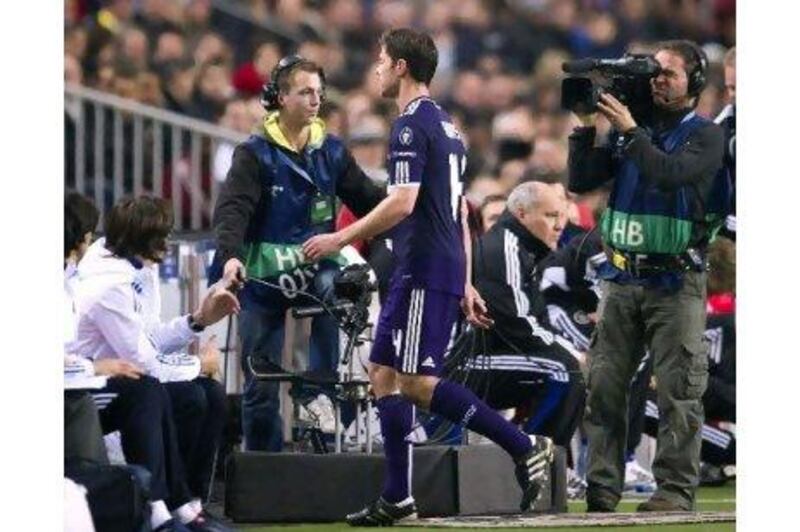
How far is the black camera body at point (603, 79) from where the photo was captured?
30.8 feet

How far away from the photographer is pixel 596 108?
937cm

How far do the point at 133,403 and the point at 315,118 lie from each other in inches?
81.3

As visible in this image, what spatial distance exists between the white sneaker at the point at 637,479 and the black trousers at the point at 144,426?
331 centimetres

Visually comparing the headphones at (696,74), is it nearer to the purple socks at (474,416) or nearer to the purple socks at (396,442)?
the purple socks at (474,416)

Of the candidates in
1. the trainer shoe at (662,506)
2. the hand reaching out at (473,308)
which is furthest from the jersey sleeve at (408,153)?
the trainer shoe at (662,506)

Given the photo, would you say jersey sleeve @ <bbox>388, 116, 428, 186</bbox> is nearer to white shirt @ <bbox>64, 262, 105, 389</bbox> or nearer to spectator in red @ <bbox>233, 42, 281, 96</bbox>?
white shirt @ <bbox>64, 262, 105, 389</bbox>

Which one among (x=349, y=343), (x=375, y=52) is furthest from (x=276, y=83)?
(x=375, y=52)

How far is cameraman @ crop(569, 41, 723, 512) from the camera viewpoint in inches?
373

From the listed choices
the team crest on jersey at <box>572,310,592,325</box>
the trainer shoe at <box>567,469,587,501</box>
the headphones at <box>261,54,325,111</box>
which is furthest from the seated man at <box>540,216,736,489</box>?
the headphones at <box>261,54,325,111</box>

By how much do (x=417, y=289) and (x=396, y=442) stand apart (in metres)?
0.48

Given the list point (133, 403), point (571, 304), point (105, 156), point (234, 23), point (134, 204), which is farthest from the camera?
point (234, 23)
